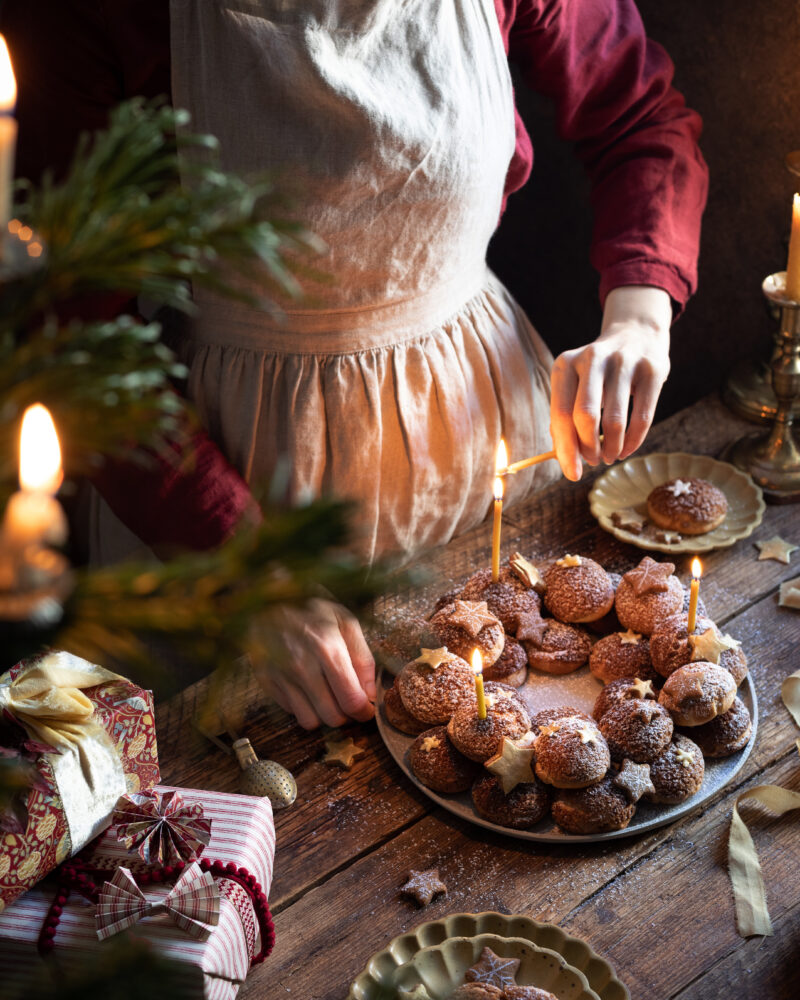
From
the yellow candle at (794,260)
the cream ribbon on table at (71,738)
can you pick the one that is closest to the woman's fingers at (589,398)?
the yellow candle at (794,260)

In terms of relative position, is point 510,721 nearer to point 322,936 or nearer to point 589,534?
point 322,936

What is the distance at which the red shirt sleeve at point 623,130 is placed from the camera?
4.59 ft

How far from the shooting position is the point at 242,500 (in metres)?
1.14

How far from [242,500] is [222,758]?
30 cm

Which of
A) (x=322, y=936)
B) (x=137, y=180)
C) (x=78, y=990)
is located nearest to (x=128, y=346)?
(x=137, y=180)

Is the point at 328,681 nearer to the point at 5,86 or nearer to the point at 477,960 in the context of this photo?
the point at 477,960

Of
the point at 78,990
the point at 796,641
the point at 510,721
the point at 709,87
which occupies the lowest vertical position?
the point at 796,641

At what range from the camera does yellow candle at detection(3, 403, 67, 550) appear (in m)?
0.25

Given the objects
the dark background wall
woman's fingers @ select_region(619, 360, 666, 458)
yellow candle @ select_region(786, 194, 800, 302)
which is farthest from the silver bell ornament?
the dark background wall

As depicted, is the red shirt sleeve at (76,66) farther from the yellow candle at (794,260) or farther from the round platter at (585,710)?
the yellow candle at (794,260)

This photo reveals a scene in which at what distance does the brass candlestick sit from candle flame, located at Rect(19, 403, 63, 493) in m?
1.36

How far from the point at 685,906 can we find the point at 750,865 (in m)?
0.08

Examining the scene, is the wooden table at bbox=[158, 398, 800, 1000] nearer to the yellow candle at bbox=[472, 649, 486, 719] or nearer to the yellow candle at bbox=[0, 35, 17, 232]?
the yellow candle at bbox=[472, 649, 486, 719]

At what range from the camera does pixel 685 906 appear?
0.92 m
